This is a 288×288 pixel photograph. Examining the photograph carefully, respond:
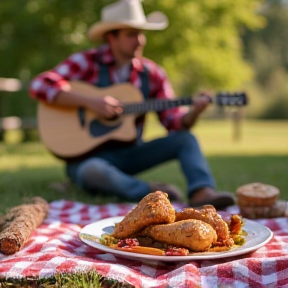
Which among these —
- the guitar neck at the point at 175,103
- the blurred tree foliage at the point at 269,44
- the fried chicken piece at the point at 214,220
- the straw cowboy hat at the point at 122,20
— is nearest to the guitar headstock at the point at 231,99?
the guitar neck at the point at 175,103

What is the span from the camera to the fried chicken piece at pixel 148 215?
2.47 meters

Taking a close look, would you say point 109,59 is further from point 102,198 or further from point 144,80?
point 102,198

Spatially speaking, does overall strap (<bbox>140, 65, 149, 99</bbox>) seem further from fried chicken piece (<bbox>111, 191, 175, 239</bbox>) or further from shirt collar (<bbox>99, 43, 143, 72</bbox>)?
fried chicken piece (<bbox>111, 191, 175, 239</bbox>)

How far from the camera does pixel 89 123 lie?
15.5 feet

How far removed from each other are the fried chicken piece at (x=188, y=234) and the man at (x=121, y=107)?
58.1 inches

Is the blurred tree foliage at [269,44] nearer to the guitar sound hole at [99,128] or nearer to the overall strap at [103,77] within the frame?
the overall strap at [103,77]

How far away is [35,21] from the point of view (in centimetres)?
1080

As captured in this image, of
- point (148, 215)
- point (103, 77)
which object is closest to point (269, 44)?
point (103, 77)

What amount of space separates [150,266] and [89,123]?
7.83 feet

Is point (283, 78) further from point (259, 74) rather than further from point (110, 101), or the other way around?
point (110, 101)

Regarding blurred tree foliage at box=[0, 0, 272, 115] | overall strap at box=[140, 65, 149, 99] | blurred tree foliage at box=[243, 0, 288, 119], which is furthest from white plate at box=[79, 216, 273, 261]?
blurred tree foliage at box=[243, 0, 288, 119]

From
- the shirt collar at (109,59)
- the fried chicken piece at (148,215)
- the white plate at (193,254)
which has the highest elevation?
the shirt collar at (109,59)

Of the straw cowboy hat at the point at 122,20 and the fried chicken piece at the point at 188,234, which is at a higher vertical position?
the straw cowboy hat at the point at 122,20

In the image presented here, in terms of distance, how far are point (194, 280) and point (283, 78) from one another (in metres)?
34.2
